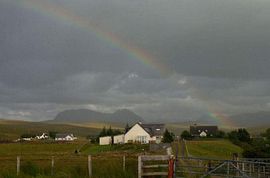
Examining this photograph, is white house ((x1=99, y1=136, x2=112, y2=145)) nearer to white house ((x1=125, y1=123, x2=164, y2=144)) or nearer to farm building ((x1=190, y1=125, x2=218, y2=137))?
white house ((x1=125, y1=123, x2=164, y2=144))

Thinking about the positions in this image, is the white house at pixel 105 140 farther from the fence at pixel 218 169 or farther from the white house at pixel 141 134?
the fence at pixel 218 169

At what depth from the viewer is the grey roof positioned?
12397 cm

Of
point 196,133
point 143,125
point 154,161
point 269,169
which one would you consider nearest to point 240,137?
point 143,125

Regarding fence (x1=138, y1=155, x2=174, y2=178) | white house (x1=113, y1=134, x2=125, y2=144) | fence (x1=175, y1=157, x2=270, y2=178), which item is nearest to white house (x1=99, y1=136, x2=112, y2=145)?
white house (x1=113, y1=134, x2=125, y2=144)

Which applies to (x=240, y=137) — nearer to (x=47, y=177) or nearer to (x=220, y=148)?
(x=220, y=148)

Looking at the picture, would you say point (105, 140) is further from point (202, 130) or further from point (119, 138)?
point (202, 130)

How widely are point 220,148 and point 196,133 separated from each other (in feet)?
277

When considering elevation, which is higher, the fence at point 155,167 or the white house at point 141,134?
the fence at point 155,167

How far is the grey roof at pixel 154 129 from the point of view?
12397cm

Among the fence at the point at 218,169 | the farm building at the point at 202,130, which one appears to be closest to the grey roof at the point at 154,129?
the farm building at the point at 202,130

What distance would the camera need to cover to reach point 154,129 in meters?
127

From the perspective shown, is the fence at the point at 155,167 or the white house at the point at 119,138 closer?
the fence at the point at 155,167

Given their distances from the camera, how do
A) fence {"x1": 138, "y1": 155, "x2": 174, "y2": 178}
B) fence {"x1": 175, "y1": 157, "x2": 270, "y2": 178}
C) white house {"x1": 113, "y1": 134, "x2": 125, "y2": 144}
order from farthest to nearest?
white house {"x1": 113, "y1": 134, "x2": 125, "y2": 144} → fence {"x1": 138, "y1": 155, "x2": 174, "y2": 178} → fence {"x1": 175, "y1": 157, "x2": 270, "y2": 178}

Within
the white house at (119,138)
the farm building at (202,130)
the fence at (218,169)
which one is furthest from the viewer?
the farm building at (202,130)
